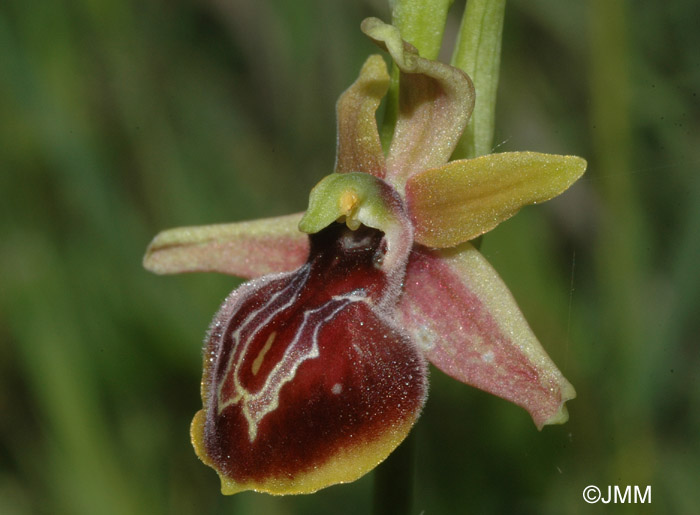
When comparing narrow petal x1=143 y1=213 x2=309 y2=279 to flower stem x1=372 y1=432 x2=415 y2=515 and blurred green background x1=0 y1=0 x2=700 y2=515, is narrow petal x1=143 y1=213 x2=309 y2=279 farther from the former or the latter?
blurred green background x1=0 y1=0 x2=700 y2=515

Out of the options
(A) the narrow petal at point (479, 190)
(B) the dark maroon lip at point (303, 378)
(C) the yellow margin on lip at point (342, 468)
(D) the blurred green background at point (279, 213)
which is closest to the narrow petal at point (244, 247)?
(B) the dark maroon lip at point (303, 378)

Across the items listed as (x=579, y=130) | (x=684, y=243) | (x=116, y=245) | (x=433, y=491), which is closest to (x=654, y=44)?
(x=579, y=130)

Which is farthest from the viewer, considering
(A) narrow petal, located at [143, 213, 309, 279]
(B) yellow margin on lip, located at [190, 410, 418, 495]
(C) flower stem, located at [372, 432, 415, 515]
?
(A) narrow petal, located at [143, 213, 309, 279]

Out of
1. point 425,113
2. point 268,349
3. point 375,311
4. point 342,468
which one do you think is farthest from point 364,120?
point 342,468

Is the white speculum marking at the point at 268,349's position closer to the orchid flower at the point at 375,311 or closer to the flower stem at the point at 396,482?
the orchid flower at the point at 375,311

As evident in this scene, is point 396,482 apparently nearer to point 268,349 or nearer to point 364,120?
point 268,349

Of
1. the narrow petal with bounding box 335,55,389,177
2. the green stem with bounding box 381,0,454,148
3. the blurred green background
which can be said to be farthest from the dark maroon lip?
the blurred green background
